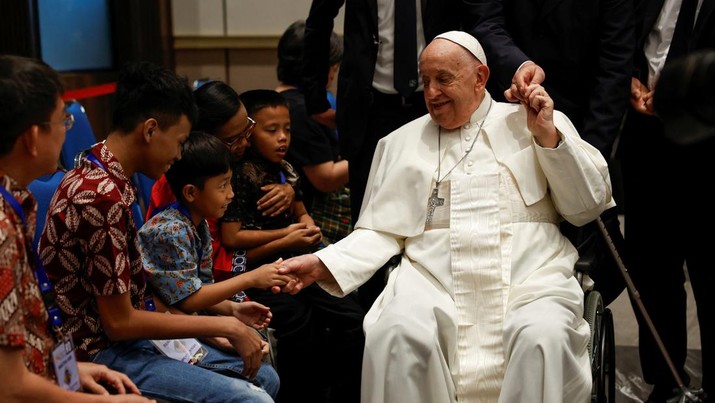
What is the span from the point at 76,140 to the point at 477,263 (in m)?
1.50

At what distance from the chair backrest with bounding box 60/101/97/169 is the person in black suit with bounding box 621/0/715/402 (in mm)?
2033

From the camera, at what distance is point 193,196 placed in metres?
2.86

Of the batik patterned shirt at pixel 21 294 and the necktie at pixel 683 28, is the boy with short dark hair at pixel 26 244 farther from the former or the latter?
the necktie at pixel 683 28

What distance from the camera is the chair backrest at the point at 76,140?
11.3 feet

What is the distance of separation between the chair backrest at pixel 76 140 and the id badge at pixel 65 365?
1.46 m

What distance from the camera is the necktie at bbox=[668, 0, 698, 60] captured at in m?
3.57

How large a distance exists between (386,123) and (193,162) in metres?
1.12

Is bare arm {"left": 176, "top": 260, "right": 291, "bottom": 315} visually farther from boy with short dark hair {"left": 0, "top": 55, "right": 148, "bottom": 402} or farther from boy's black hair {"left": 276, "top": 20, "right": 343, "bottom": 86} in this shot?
boy's black hair {"left": 276, "top": 20, "right": 343, "bottom": 86}

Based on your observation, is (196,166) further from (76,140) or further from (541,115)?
(541,115)

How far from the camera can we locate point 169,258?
2740 mm

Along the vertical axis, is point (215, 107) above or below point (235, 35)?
above

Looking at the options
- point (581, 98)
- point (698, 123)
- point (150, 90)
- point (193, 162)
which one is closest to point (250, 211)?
point (193, 162)

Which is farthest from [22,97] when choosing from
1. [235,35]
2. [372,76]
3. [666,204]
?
[235,35]

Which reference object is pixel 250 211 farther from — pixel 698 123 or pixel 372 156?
pixel 698 123
